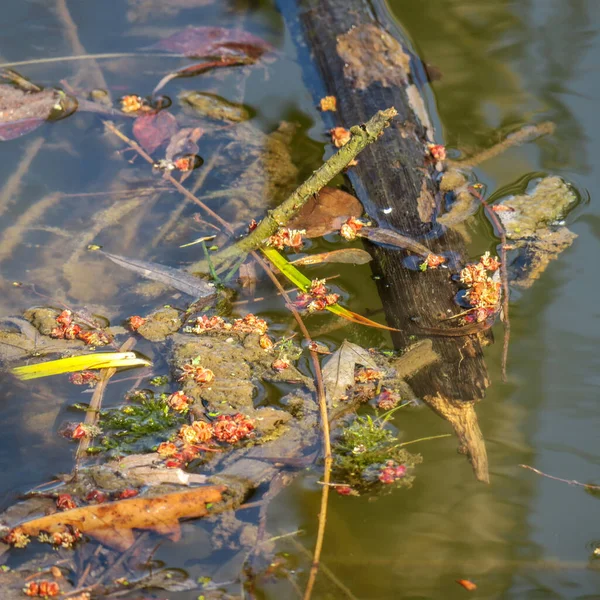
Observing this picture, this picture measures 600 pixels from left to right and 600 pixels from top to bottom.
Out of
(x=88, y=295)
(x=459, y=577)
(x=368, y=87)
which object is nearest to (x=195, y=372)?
(x=88, y=295)

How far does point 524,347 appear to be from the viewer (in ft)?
8.65

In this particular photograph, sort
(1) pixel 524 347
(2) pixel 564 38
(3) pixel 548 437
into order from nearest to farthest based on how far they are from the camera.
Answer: (3) pixel 548 437
(1) pixel 524 347
(2) pixel 564 38

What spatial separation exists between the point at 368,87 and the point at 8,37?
7.55 feet

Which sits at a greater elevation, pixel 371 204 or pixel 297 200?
pixel 297 200

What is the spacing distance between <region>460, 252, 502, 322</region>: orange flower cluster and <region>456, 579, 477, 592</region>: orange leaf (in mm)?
967

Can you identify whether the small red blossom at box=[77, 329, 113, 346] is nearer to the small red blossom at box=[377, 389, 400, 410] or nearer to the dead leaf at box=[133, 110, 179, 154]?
the small red blossom at box=[377, 389, 400, 410]

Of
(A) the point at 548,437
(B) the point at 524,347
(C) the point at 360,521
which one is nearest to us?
(C) the point at 360,521

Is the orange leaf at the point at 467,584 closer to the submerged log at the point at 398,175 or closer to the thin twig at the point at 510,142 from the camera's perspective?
the submerged log at the point at 398,175

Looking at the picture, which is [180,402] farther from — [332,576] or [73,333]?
[332,576]

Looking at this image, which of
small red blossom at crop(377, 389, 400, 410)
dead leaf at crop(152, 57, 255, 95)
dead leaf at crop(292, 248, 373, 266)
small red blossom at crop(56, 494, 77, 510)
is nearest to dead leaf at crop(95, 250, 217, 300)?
dead leaf at crop(292, 248, 373, 266)

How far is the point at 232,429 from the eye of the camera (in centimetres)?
227

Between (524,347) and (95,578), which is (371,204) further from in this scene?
(95,578)

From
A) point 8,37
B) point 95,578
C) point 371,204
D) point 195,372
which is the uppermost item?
point 8,37

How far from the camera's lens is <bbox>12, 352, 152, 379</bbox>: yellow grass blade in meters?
2.50
